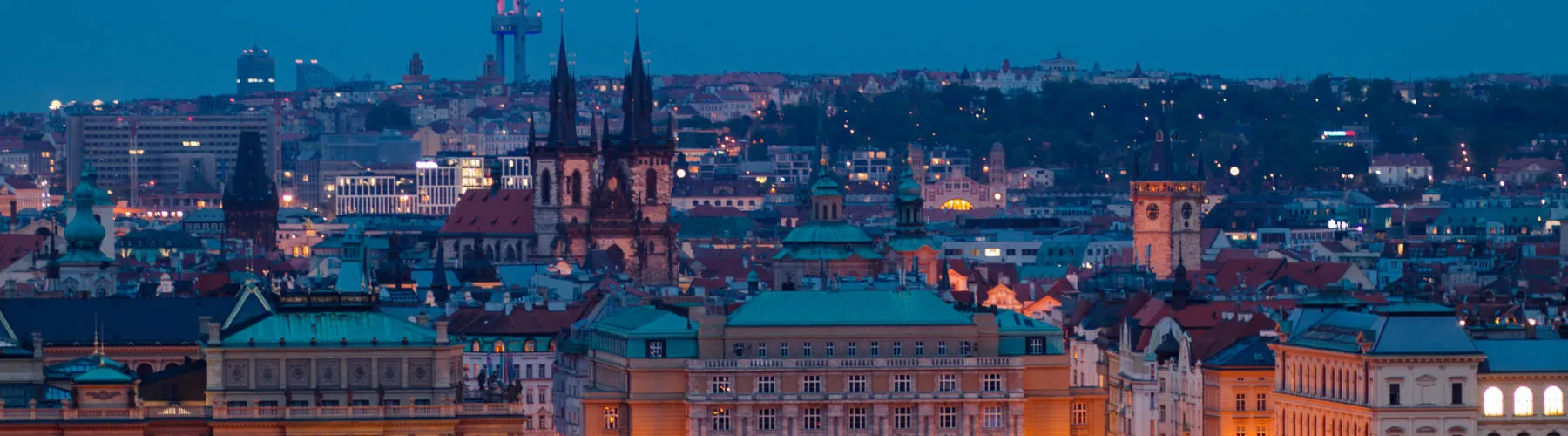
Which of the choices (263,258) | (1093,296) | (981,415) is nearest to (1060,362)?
(981,415)

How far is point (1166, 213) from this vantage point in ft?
597

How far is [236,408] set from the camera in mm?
84000

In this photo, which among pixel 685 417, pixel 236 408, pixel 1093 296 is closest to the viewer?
pixel 236 408

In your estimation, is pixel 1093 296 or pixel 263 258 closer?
pixel 1093 296

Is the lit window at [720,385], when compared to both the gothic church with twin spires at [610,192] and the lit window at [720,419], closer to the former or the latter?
the lit window at [720,419]

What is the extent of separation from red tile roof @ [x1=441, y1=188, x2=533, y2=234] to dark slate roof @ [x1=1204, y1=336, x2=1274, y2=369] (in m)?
89.6

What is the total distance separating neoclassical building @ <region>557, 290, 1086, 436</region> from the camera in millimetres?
97938

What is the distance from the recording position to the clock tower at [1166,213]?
589 ft

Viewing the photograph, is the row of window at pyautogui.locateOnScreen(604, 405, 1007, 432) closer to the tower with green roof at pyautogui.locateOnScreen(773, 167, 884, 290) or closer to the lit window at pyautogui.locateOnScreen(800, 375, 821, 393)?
the lit window at pyautogui.locateOnScreen(800, 375, 821, 393)

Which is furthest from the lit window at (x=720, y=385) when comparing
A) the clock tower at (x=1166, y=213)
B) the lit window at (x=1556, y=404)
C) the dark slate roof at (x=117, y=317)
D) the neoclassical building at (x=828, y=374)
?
the clock tower at (x=1166, y=213)

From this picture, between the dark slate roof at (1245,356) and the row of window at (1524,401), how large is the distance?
8253 millimetres

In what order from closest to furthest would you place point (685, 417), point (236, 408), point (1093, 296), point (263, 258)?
point (236, 408) → point (685, 417) → point (1093, 296) → point (263, 258)

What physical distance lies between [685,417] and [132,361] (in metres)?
13.6

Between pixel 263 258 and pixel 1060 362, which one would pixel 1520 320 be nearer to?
pixel 1060 362
